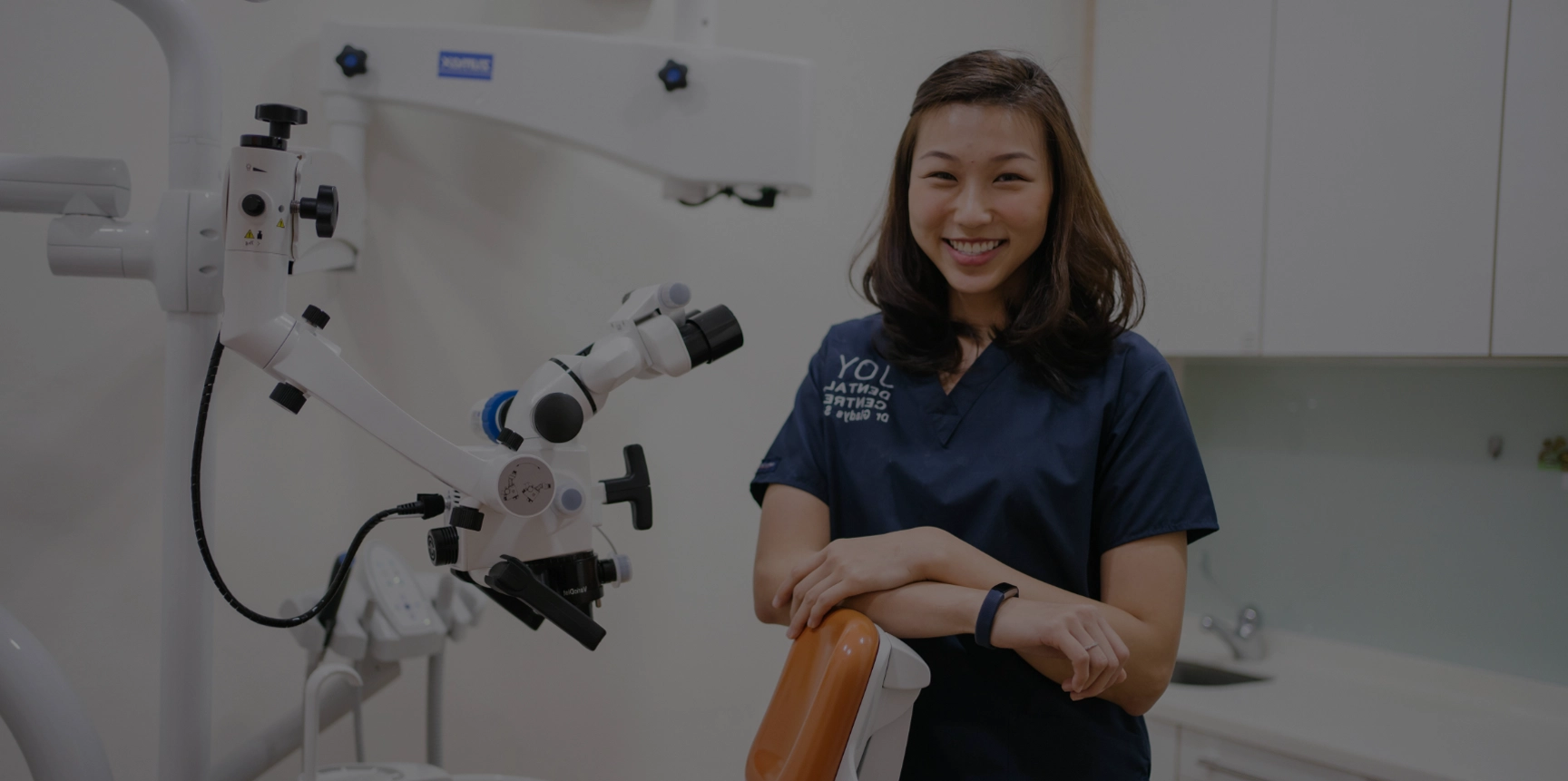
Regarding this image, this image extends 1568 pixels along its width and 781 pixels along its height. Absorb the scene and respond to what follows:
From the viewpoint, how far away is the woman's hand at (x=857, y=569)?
101cm

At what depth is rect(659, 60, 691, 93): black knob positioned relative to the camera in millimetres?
1391

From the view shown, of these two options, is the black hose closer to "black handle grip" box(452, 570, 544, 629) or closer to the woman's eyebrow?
"black handle grip" box(452, 570, 544, 629)

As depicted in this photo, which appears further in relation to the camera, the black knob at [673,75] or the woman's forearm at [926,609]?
the black knob at [673,75]

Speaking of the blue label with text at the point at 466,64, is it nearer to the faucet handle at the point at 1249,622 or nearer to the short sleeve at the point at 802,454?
the short sleeve at the point at 802,454

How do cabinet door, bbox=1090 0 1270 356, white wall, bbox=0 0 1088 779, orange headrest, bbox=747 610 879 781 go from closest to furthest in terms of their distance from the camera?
1. orange headrest, bbox=747 610 879 781
2. white wall, bbox=0 0 1088 779
3. cabinet door, bbox=1090 0 1270 356

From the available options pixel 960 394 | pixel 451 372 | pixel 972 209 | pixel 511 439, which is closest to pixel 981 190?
pixel 972 209

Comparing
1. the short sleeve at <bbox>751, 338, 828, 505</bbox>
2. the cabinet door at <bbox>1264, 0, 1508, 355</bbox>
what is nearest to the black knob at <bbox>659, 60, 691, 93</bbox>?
the short sleeve at <bbox>751, 338, 828, 505</bbox>

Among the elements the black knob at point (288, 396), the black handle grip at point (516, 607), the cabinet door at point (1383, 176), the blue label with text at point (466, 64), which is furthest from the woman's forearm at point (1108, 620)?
the cabinet door at point (1383, 176)

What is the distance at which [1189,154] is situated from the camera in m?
2.29

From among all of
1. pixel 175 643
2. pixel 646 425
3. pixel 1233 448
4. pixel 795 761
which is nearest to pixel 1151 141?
pixel 1233 448

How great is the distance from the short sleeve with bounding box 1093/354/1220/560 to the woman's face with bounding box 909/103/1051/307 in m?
0.21

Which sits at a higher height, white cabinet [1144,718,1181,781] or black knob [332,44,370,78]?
black knob [332,44,370,78]

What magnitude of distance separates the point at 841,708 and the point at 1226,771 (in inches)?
60.2

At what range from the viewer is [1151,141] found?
2.38 metres
